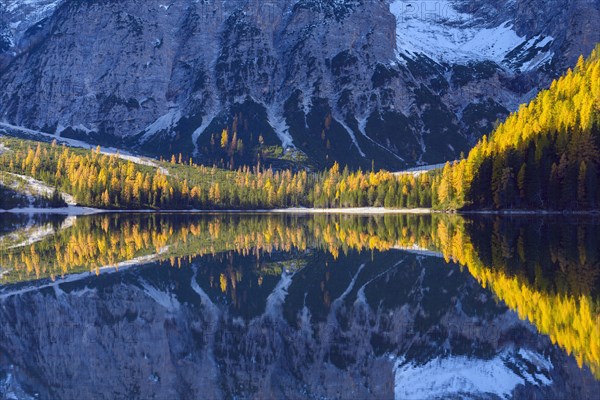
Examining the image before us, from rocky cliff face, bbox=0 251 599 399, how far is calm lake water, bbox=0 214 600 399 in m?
0.07

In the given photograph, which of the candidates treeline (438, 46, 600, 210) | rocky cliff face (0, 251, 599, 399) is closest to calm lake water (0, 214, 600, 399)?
rocky cliff face (0, 251, 599, 399)

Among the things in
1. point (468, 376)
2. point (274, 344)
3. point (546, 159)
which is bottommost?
point (274, 344)

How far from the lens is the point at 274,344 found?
2347 cm

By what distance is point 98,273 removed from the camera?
4003 centimetres

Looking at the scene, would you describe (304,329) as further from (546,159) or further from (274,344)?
(546,159)

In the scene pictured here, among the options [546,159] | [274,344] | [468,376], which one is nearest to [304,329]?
[274,344]

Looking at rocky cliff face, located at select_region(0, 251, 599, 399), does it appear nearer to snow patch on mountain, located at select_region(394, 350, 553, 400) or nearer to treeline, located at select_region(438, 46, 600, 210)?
snow patch on mountain, located at select_region(394, 350, 553, 400)

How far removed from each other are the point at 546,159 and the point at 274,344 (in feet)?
350

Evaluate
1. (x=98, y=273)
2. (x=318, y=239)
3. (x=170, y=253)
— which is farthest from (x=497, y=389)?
(x=318, y=239)

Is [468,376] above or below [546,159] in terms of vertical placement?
below

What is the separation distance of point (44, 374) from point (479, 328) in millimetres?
17906

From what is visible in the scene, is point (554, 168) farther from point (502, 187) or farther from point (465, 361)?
point (465, 361)

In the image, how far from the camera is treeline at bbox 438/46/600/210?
10919 centimetres

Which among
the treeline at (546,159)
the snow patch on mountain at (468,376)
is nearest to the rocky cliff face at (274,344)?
the snow patch on mountain at (468,376)
